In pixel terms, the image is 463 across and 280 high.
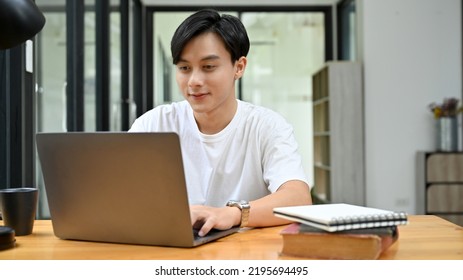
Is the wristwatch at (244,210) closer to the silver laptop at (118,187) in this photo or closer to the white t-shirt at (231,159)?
the silver laptop at (118,187)

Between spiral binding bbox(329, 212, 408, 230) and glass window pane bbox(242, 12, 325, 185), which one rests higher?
glass window pane bbox(242, 12, 325, 185)

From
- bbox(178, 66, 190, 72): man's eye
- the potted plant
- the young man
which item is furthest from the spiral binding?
the potted plant

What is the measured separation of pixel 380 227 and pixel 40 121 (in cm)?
229

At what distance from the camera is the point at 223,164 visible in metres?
1.74

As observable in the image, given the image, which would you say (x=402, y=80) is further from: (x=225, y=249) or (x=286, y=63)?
(x=225, y=249)

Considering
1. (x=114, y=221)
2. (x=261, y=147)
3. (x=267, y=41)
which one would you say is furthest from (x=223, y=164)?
(x=267, y=41)

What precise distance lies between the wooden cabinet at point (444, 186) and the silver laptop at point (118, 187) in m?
4.35

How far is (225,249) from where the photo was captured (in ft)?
3.36

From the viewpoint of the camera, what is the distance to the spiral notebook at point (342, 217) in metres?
0.90

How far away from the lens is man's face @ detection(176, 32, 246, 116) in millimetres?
1534

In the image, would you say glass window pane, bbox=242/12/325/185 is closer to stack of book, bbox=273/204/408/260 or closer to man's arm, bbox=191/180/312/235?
man's arm, bbox=191/180/312/235
